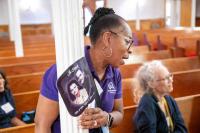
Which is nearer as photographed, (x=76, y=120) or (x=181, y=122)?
(x=76, y=120)

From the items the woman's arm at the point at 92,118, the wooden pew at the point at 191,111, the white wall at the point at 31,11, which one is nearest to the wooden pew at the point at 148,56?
the wooden pew at the point at 191,111

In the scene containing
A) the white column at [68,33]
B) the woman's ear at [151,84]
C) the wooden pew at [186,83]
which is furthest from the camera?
the wooden pew at [186,83]

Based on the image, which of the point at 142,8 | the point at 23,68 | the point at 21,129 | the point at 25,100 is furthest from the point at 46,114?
the point at 142,8

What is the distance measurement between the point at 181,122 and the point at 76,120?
1511 millimetres

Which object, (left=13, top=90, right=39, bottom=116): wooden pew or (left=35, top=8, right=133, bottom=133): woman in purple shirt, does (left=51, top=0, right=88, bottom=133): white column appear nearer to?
(left=35, top=8, right=133, bottom=133): woman in purple shirt

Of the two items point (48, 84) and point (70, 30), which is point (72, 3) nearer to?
point (70, 30)

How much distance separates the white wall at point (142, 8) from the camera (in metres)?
13.6

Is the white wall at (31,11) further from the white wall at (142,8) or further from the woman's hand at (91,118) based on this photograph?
the woman's hand at (91,118)

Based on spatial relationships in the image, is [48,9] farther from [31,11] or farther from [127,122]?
[127,122]

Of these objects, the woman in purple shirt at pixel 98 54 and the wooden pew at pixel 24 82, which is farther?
the wooden pew at pixel 24 82

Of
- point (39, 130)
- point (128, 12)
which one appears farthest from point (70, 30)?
point (128, 12)

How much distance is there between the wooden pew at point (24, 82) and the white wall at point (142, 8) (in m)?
9.99

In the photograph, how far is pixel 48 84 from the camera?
1.17 metres

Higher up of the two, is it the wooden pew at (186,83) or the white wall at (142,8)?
the white wall at (142,8)
